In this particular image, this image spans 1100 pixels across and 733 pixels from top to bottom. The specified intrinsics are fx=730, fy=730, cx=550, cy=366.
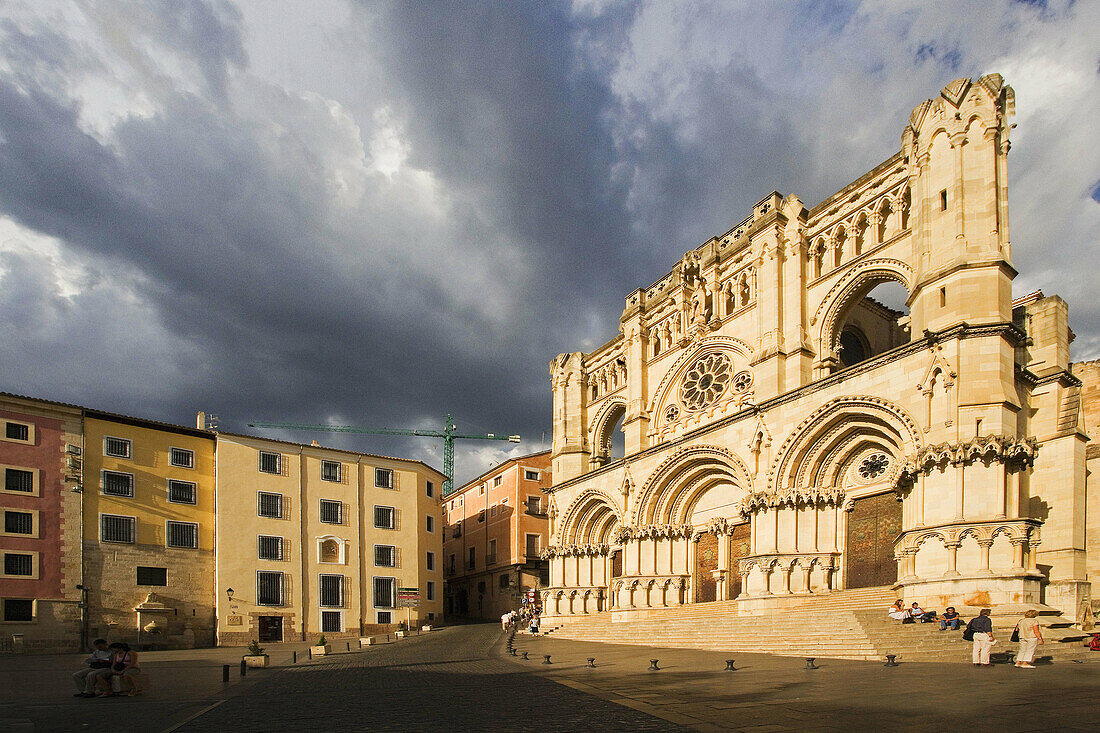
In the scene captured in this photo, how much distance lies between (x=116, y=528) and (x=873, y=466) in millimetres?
35479

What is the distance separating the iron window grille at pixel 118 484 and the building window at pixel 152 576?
3.89 meters

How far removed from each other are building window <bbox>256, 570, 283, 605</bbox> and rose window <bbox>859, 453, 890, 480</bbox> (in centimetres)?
3114

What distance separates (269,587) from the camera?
133 feet

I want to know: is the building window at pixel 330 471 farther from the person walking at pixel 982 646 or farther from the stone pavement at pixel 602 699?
the person walking at pixel 982 646

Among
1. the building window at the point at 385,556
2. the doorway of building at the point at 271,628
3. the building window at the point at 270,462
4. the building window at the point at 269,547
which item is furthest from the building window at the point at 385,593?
the building window at the point at 270,462

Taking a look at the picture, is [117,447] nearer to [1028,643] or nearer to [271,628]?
[271,628]

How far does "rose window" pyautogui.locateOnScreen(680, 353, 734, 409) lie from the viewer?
112 feet

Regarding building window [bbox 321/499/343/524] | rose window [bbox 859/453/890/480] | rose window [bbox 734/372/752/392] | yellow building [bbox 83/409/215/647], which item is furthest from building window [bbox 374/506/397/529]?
rose window [bbox 859/453/890/480]

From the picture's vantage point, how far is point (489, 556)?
193 ft

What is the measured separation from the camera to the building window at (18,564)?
110 feet

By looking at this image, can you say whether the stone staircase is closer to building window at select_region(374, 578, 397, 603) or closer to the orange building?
building window at select_region(374, 578, 397, 603)

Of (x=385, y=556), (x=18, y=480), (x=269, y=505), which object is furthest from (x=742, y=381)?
(x=18, y=480)

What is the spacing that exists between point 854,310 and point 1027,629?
18804 millimetres

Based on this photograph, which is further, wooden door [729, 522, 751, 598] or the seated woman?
wooden door [729, 522, 751, 598]
